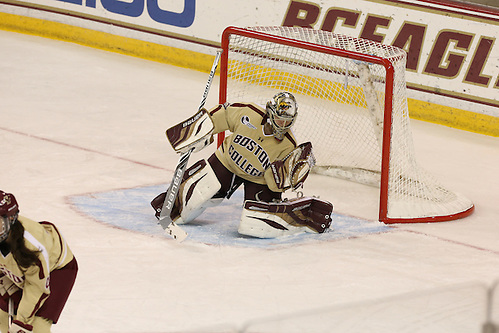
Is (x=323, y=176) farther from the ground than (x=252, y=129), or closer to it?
closer to it

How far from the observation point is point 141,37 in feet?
32.0

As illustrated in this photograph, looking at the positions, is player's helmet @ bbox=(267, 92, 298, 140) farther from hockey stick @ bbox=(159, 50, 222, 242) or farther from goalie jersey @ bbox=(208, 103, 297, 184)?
hockey stick @ bbox=(159, 50, 222, 242)

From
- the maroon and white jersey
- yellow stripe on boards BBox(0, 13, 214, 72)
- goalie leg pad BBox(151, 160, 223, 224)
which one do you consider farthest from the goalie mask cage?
the maroon and white jersey

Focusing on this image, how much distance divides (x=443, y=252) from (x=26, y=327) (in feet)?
8.99

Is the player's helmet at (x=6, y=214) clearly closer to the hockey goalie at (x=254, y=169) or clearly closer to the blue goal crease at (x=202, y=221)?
the blue goal crease at (x=202, y=221)

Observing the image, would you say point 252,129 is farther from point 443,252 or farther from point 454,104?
point 454,104

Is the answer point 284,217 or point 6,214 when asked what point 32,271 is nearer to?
point 6,214

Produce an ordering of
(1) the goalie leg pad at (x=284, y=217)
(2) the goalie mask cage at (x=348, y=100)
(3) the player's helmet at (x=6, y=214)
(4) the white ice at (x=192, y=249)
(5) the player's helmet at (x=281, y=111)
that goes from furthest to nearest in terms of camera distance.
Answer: (2) the goalie mask cage at (x=348, y=100)
(1) the goalie leg pad at (x=284, y=217)
(5) the player's helmet at (x=281, y=111)
(4) the white ice at (x=192, y=249)
(3) the player's helmet at (x=6, y=214)

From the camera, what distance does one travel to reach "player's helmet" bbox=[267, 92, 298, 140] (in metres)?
4.93

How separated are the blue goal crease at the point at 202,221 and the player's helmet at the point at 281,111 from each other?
2.09 ft

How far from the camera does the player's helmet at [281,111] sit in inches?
194

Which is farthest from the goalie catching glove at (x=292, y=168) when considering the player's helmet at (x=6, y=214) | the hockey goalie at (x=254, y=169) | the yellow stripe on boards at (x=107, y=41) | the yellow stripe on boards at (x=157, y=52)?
the yellow stripe on boards at (x=107, y=41)

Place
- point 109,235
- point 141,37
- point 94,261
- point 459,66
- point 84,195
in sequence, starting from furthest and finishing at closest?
point 141,37
point 459,66
point 84,195
point 109,235
point 94,261

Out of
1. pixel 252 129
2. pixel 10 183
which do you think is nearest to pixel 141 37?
pixel 10 183
